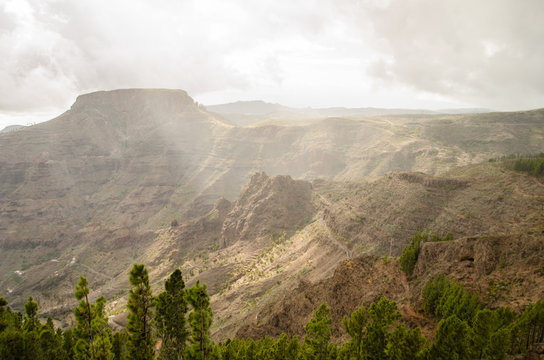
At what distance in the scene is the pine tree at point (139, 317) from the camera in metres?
17.3

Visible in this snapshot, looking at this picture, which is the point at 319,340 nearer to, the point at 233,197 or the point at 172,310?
the point at 172,310

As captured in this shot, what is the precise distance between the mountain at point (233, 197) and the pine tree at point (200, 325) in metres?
28.3

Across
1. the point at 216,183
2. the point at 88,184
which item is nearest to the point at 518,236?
the point at 216,183

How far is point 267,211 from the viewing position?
82750mm

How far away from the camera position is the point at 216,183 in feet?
486

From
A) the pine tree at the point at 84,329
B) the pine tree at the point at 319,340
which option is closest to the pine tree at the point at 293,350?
the pine tree at the point at 319,340

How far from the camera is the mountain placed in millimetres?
53938

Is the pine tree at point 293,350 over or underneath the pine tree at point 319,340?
underneath

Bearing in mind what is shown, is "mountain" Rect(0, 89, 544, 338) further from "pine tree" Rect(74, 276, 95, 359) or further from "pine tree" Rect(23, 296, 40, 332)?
"pine tree" Rect(74, 276, 95, 359)

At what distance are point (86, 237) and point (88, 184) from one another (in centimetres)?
5611

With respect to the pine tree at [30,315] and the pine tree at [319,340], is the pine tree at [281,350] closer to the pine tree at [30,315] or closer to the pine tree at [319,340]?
the pine tree at [319,340]

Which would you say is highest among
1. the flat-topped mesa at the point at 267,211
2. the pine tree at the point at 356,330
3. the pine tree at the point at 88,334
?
the pine tree at the point at 88,334

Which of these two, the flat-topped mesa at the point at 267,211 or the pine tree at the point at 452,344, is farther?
the flat-topped mesa at the point at 267,211

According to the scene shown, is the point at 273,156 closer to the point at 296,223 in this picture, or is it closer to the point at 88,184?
the point at 296,223
